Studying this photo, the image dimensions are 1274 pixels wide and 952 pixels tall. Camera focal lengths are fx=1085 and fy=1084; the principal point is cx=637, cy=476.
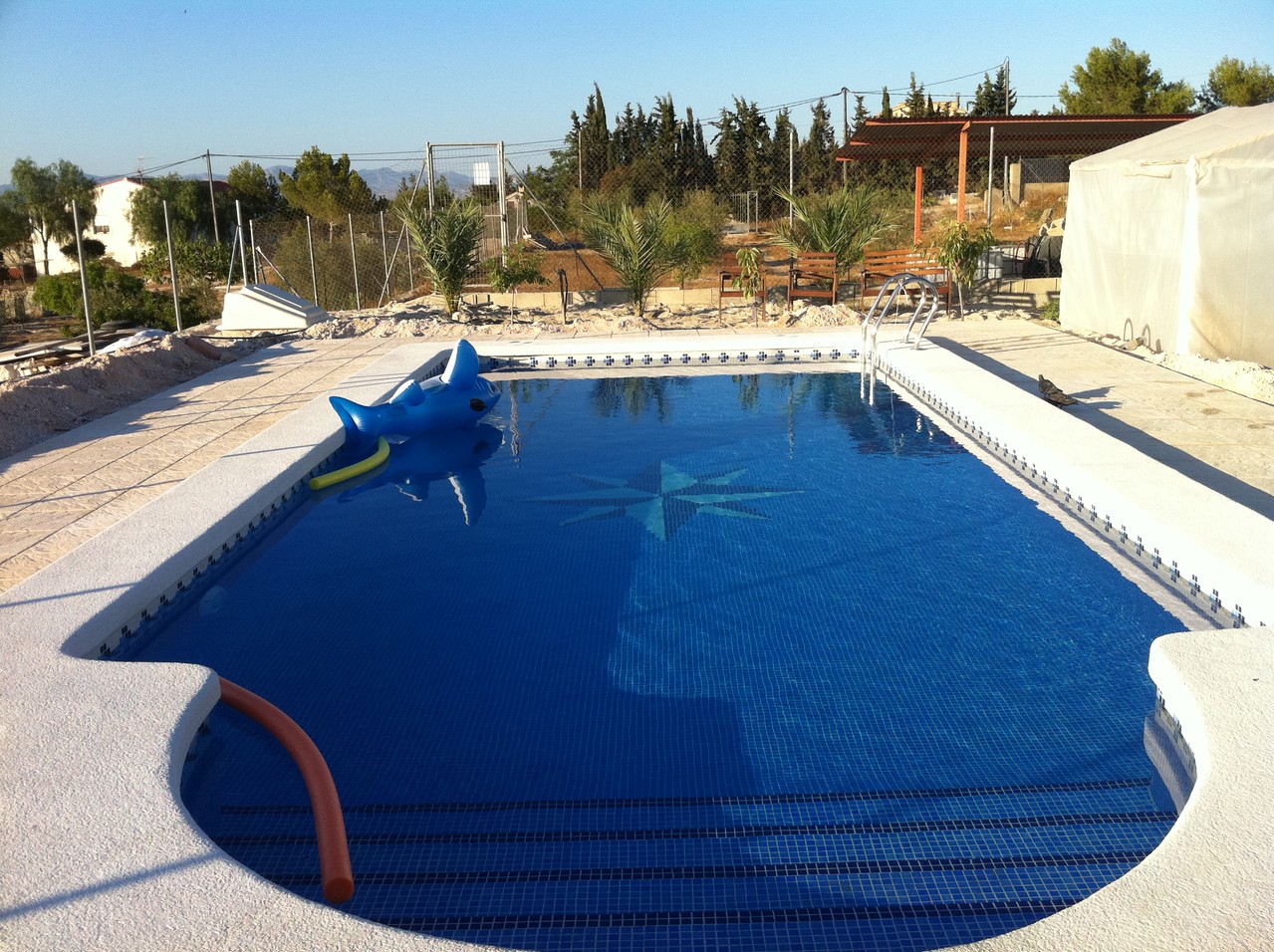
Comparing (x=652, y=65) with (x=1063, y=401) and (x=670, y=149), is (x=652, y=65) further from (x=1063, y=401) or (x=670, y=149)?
(x=1063, y=401)

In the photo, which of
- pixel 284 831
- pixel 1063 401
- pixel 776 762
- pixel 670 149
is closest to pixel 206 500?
pixel 284 831

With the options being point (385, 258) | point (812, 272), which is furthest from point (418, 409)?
point (385, 258)

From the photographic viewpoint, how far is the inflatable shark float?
24.4 ft

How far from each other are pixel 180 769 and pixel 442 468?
4477 mm

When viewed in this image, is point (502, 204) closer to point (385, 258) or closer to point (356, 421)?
point (385, 258)

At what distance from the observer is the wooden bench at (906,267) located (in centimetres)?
1242

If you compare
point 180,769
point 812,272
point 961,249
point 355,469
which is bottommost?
point 180,769

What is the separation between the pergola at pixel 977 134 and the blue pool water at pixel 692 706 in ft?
29.5

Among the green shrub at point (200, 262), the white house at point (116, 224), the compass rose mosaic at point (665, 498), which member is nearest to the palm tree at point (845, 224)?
the compass rose mosaic at point (665, 498)

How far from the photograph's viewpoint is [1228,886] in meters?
2.34

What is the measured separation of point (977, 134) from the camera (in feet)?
54.6

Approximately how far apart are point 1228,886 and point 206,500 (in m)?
4.76

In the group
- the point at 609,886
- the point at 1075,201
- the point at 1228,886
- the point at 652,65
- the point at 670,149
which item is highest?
the point at 652,65

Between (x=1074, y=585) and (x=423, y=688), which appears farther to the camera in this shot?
(x=1074, y=585)
